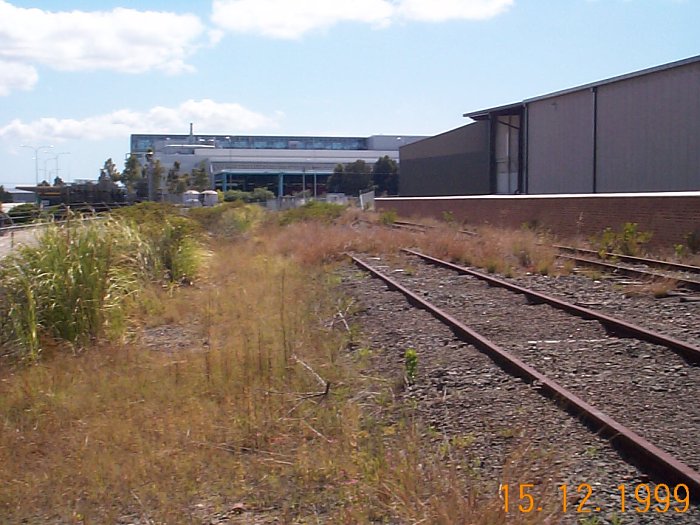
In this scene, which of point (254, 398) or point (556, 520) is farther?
point (254, 398)

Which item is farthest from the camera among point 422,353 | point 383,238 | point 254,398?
point 383,238

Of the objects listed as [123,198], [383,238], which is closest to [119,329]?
[383,238]

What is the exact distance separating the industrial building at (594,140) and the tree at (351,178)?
3933cm

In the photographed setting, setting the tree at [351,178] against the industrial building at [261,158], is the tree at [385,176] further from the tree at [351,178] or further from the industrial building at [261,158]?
the industrial building at [261,158]

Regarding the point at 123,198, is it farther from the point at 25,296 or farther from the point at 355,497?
the point at 355,497

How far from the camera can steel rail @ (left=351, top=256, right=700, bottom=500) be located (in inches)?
234

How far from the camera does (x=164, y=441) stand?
7414 millimetres

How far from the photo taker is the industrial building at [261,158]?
97.6 m

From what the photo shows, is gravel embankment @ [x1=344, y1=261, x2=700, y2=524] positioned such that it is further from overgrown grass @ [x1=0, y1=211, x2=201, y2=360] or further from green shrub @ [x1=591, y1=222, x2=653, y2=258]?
green shrub @ [x1=591, y1=222, x2=653, y2=258]

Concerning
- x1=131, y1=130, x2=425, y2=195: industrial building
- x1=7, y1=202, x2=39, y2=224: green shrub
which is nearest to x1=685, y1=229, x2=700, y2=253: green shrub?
x1=7, y1=202, x2=39, y2=224: green shrub

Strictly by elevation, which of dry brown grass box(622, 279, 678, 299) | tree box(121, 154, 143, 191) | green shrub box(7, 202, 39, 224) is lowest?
dry brown grass box(622, 279, 678, 299)

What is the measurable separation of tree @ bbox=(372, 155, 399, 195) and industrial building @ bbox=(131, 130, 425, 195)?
5.98 m

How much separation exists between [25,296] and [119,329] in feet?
5.22
